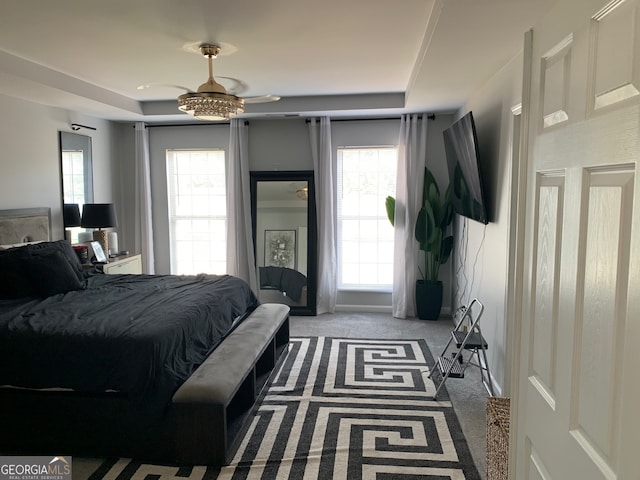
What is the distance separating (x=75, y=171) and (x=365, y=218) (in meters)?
3.33

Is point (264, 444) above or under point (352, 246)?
under

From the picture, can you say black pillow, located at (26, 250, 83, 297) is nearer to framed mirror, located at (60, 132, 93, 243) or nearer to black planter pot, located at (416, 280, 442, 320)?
framed mirror, located at (60, 132, 93, 243)

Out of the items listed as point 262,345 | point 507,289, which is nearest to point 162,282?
point 262,345

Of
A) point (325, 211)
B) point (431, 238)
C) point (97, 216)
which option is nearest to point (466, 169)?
point (431, 238)

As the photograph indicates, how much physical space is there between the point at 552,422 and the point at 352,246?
4.54 m

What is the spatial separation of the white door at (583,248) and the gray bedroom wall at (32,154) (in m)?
4.38

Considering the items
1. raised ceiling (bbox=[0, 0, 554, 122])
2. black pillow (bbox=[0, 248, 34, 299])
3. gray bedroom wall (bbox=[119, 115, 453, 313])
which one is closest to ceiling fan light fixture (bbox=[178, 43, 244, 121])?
raised ceiling (bbox=[0, 0, 554, 122])

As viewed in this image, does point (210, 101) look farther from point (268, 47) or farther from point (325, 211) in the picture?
point (325, 211)

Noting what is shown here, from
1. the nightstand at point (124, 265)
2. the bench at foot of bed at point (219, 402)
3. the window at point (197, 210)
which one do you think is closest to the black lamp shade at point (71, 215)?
the nightstand at point (124, 265)

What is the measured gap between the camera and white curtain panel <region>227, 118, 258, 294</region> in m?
5.45

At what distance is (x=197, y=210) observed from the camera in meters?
5.79

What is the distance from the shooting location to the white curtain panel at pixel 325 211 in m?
5.33

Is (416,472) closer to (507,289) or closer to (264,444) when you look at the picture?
(264,444)

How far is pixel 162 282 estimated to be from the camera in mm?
3918
